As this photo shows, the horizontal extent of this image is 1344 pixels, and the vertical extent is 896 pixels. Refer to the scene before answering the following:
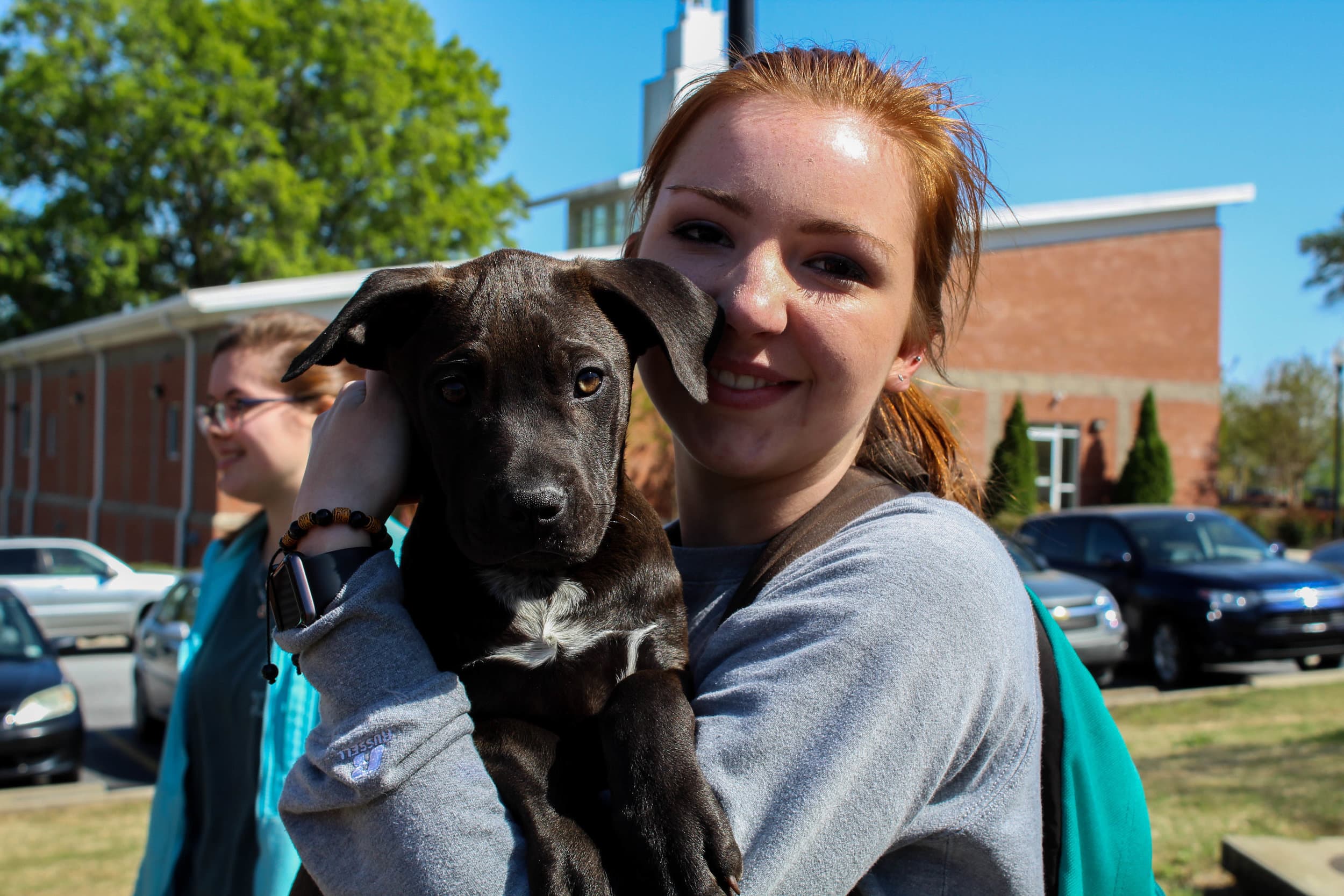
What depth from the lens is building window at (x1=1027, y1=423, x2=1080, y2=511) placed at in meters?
27.6

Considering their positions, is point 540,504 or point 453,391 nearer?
point 540,504

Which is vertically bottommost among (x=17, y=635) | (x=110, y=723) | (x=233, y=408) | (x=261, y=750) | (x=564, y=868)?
(x=110, y=723)

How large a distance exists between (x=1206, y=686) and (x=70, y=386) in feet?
94.6

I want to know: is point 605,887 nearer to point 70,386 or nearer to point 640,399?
point 640,399

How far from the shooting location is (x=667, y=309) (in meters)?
2.04

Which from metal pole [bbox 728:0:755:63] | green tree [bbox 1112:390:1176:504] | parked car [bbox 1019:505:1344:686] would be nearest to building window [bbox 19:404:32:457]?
green tree [bbox 1112:390:1176:504]

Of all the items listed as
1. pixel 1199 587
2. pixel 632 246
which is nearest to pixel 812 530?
pixel 632 246

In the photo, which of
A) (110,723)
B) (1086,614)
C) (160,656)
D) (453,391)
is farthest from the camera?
(110,723)

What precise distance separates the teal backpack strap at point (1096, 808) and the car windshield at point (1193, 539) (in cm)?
1236

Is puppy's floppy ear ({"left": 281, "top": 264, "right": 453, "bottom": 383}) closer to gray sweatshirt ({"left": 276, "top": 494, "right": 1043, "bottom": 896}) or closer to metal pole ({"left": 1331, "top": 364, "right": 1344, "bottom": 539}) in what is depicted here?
gray sweatshirt ({"left": 276, "top": 494, "right": 1043, "bottom": 896})

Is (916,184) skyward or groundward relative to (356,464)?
skyward

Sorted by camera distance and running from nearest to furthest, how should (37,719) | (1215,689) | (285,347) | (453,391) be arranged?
(453,391), (285,347), (37,719), (1215,689)

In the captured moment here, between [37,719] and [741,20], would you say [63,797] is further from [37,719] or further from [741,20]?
[741,20]

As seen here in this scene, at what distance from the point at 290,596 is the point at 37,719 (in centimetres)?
921
